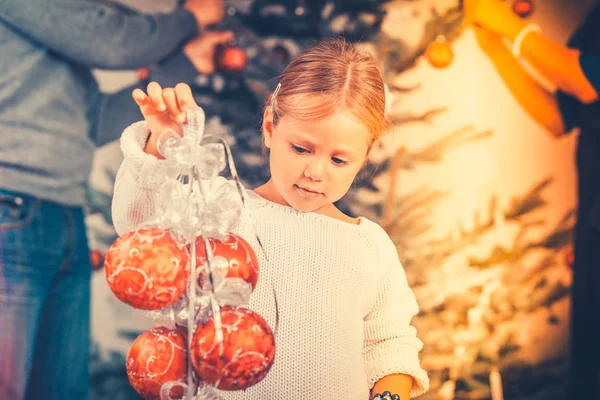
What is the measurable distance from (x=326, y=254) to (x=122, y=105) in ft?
3.99

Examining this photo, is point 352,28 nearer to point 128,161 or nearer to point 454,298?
point 454,298

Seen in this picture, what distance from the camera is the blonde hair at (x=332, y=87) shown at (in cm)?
92

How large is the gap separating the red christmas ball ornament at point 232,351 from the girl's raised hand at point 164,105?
0.84 feet

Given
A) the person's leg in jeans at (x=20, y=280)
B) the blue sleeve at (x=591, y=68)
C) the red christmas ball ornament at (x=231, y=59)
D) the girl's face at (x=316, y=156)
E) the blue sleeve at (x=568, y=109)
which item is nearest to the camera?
the girl's face at (x=316, y=156)

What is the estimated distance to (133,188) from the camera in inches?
31.4

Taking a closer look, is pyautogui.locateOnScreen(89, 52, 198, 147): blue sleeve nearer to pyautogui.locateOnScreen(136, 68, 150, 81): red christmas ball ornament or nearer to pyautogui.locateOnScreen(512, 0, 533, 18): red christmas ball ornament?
pyautogui.locateOnScreen(136, 68, 150, 81): red christmas ball ornament

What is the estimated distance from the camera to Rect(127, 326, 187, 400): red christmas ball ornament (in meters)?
0.63

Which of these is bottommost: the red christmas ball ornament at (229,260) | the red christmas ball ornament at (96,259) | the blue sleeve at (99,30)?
the red christmas ball ornament at (96,259)

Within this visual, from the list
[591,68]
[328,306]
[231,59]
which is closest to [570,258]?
[591,68]

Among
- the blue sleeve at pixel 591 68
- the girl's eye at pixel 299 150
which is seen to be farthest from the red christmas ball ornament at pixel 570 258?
the girl's eye at pixel 299 150

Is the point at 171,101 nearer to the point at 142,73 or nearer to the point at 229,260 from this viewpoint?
the point at 229,260

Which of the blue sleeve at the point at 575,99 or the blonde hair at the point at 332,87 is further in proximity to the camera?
the blue sleeve at the point at 575,99

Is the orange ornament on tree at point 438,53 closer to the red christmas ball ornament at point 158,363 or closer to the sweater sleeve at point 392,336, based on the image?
the sweater sleeve at point 392,336

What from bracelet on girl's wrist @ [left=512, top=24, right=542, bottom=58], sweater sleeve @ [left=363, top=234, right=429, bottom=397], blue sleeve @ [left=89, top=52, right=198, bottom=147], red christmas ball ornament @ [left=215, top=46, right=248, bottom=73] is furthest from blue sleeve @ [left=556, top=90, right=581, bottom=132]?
sweater sleeve @ [left=363, top=234, right=429, bottom=397]
